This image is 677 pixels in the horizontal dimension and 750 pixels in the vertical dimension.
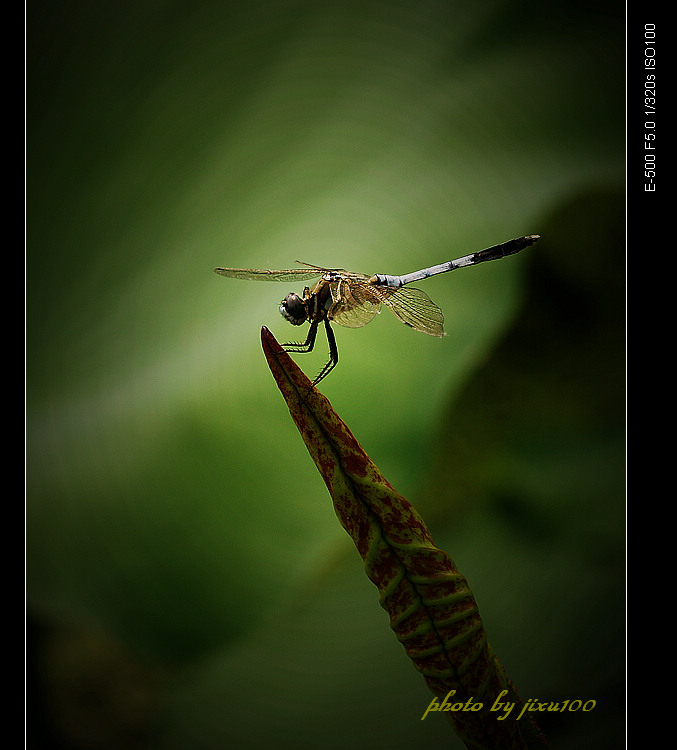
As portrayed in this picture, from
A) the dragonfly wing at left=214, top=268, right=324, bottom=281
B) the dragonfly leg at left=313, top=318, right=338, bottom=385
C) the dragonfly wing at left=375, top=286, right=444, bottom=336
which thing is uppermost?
the dragonfly wing at left=214, top=268, right=324, bottom=281

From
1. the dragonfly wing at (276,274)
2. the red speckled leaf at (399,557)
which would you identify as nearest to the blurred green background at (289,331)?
the dragonfly wing at (276,274)

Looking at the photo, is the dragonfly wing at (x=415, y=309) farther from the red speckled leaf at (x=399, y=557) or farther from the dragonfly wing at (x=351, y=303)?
the red speckled leaf at (x=399, y=557)

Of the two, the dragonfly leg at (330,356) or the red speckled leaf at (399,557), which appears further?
the dragonfly leg at (330,356)

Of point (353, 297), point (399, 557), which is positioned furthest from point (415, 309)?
point (399, 557)

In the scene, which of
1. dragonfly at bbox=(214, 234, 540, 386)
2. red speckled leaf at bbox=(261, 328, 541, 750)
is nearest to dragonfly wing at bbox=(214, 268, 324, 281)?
dragonfly at bbox=(214, 234, 540, 386)

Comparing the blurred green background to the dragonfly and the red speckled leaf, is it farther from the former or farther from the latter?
the red speckled leaf

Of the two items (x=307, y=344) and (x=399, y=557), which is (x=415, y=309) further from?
(x=399, y=557)

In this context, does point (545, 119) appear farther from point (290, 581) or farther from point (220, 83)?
point (290, 581)
